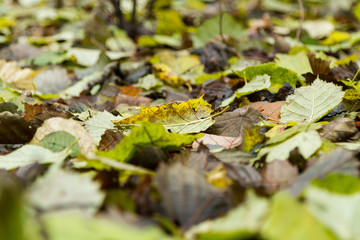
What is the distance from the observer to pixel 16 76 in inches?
53.6

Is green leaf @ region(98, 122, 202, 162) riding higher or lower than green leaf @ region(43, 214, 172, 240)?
lower

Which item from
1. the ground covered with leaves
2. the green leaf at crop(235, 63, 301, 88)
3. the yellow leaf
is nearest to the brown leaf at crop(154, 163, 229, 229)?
the ground covered with leaves

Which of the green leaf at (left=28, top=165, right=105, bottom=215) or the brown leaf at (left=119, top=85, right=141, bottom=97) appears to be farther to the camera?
the brown leaf at (left=119, top=85, right=141, bottom=97)

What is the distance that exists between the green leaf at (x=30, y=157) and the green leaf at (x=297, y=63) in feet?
2.38

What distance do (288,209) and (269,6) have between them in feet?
8.75

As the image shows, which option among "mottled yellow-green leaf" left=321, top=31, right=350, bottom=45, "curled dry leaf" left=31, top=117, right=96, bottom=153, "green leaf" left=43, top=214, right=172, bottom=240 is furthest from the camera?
"mottled yellow-green leaf" left=321, top=31, right=350, bottom=45

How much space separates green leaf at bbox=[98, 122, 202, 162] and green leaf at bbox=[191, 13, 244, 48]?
1.08m

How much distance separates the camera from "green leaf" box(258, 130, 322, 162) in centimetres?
65

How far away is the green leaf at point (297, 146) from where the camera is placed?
0.65 meters

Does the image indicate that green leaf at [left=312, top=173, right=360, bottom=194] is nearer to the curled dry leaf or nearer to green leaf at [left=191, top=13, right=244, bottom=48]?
the curled dry leaf

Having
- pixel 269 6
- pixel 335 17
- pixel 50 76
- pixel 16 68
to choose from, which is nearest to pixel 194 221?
pixel 50 76

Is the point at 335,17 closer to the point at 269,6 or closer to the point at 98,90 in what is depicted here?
the point at 269,6

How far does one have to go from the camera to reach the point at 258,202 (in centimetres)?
44

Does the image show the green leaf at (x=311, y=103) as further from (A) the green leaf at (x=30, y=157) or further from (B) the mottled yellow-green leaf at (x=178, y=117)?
(A) the green leaf at (x=30, y=157)
